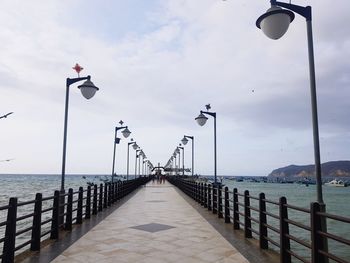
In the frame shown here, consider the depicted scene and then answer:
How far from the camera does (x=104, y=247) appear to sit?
8133 mm

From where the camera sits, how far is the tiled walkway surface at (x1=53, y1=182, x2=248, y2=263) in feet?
23.5

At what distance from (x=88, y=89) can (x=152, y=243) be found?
227 inches

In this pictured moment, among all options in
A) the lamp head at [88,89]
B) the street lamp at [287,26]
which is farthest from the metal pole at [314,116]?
the lamp head at [88,89]

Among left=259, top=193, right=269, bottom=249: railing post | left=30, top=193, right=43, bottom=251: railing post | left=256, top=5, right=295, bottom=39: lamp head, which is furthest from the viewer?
left=259, top=193, right=269, bottom=249: railing post

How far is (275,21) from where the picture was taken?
253 inches

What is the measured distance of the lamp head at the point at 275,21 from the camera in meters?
6.39

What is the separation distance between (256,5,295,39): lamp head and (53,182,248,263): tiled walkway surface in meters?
4.59

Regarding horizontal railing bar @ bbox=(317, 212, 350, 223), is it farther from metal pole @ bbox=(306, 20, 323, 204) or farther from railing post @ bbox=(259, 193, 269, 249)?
railing post @ bbox=(259, 193, 269, 249)

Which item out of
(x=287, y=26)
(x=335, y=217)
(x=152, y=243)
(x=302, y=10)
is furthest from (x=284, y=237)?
(x=302, y=10)

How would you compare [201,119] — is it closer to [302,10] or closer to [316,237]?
[302,10]

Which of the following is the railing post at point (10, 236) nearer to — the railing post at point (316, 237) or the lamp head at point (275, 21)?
the railing post at point (316, 237)

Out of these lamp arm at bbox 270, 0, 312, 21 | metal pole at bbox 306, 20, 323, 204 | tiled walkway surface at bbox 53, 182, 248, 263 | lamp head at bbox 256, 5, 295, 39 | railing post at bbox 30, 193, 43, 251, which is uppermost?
lamp arm at bbox 270, 0, 312, 21

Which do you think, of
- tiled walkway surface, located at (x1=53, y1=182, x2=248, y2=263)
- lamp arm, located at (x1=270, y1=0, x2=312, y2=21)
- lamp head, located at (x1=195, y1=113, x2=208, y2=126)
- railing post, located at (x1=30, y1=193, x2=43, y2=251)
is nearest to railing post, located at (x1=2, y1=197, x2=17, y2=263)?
tiled walkway surface, located at (x1=53, y1=182, x2=248, y2=263)

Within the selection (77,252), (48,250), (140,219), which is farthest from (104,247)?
(140,219)
